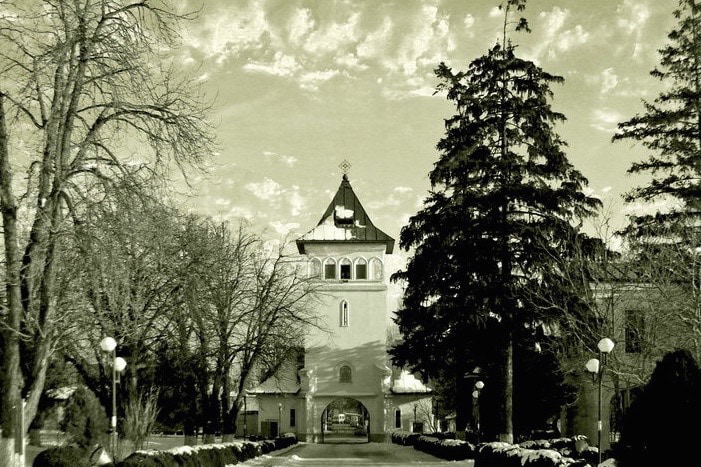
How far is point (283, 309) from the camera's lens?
125 ft

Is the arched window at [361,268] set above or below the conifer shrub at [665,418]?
above

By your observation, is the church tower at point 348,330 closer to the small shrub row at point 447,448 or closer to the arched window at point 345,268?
the arched window at point 345,268

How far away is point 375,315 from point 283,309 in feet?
84.2

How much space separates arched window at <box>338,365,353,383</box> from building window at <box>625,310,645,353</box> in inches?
1039

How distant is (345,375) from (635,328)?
32.4m

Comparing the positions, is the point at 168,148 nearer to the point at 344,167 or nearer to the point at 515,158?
the point at 515,158

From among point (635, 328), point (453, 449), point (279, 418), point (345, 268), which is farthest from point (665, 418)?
point (279, 418)

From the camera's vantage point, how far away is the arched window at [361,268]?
2507 inches

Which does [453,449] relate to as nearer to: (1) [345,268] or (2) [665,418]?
(2) [665,418]

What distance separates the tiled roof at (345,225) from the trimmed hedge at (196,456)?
28275 millimetres

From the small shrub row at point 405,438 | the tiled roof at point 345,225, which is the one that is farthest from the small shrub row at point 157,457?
the tiled roof at point 345,225

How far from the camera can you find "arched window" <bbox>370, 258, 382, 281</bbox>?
63562 mm

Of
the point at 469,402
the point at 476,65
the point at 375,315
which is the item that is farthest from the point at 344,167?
the point at 476,65

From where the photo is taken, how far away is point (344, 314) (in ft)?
207
